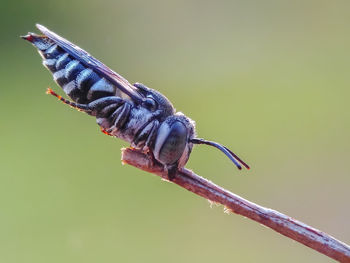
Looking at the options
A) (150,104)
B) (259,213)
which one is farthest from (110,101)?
(259,213)

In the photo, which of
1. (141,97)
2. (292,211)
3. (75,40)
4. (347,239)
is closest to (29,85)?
(75,40)

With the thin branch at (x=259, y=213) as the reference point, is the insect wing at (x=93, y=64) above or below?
above

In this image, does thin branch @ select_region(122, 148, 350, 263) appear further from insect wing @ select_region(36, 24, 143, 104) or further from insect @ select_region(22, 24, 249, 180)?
insect wing @ select_region(36, 24, 143, 104)

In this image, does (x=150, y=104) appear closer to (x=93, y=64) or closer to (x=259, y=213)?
(x=93, y=64)

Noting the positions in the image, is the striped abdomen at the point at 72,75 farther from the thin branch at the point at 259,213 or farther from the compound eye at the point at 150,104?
the thin branch at the point at 259,213

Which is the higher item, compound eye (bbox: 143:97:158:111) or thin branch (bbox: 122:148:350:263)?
compound eye (bbox: 143:97:158:111)

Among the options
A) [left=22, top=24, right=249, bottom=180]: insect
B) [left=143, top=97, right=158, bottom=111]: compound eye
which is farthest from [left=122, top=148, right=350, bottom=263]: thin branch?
[left=143, top=97, right=158, bottom=111]: compound eye

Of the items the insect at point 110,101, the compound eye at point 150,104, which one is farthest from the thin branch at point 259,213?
the compound eye at point 150,104
